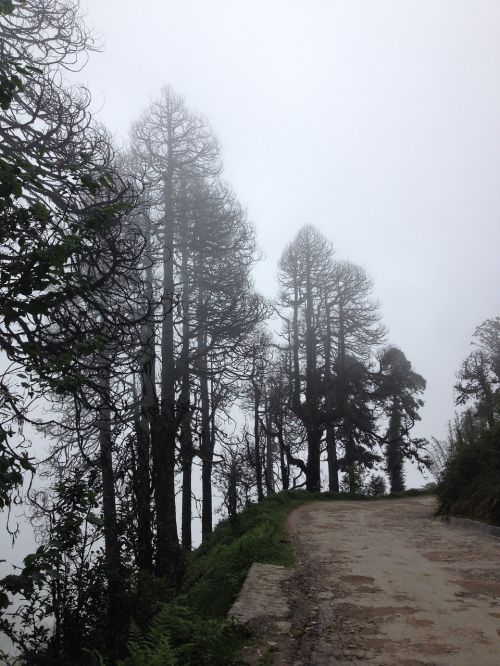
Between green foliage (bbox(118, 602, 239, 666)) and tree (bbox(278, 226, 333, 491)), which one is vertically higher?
tree (bbox(278, 226, 333, 491))

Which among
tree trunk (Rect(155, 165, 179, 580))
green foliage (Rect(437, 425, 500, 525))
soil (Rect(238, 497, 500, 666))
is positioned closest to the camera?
soil (Rect(238, 497, 500, 666))

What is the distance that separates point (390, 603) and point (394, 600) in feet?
0.43

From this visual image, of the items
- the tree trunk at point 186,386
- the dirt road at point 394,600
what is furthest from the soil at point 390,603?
the tree trunk at point 186,386

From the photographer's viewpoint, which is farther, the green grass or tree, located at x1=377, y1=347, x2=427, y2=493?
tree, located at x1=377, y1=347, x2=427, y2=493

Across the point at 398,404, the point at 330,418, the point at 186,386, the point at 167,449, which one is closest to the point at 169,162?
the point at 186,386

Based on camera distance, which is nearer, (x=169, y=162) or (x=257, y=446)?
(x=169, y=162)

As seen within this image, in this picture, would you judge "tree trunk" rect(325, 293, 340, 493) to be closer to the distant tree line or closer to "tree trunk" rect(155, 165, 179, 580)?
the distant tree line

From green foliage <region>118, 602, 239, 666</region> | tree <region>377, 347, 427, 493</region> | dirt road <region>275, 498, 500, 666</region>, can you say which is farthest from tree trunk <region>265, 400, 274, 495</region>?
green foliage <region>118, 602, 239, 666</region>

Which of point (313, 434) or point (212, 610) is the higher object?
point (313, 434)

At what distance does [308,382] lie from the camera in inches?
1142

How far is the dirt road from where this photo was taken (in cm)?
463

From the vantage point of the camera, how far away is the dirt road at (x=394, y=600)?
15.2 feet

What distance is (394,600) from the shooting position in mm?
6199

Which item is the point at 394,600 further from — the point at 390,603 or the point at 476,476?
the point at 476,476
